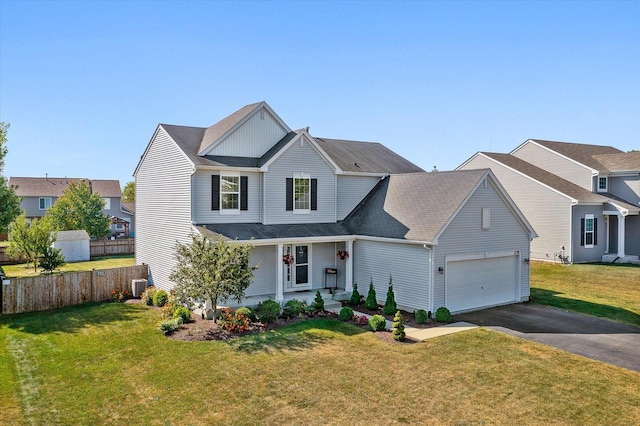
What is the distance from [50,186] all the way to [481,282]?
5350 cm

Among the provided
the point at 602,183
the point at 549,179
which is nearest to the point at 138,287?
the point at 549,179

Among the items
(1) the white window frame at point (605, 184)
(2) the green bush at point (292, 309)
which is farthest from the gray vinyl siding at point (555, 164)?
(2) the green bush at point (292, 309)

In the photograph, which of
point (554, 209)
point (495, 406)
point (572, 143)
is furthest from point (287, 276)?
point (572, 143)

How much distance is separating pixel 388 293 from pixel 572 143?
2917cm

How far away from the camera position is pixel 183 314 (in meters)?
15.5

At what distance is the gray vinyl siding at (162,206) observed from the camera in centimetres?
1827

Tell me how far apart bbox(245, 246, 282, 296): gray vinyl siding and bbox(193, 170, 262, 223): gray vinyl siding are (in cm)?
147

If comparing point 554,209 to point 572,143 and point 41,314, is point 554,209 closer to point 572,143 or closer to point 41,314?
point 572,143

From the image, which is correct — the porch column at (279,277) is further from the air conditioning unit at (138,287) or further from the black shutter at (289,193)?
the air conditioning unit at (138,287)

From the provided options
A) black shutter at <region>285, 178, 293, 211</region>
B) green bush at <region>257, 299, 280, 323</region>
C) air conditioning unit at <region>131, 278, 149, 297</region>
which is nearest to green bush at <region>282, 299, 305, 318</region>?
green bush at <region>257, 299, 280, 323</region>

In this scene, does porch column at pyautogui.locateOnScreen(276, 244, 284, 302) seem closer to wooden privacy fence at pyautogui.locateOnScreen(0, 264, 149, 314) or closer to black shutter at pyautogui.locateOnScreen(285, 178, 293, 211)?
black shutter at pyautogui.locateOnScreen(285, 178, 293, 211)

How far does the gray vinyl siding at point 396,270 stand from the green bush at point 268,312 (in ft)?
16.4

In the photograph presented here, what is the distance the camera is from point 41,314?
17172 millimetres

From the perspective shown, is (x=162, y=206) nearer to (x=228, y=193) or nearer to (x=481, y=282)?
(x=228, y=193)
